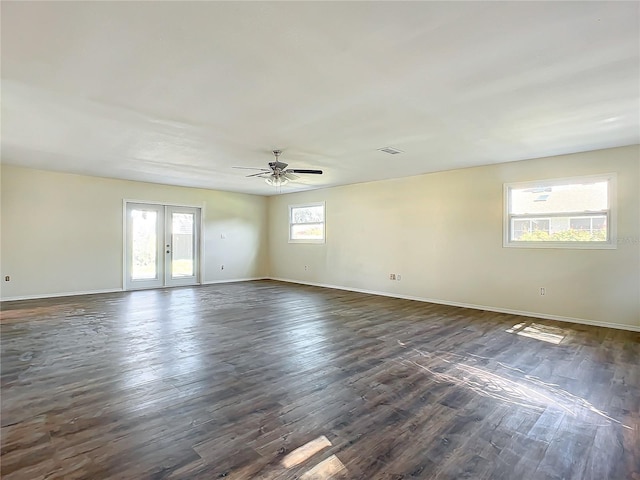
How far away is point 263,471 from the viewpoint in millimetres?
1794

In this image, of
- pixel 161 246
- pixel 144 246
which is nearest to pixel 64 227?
pixel 144 246

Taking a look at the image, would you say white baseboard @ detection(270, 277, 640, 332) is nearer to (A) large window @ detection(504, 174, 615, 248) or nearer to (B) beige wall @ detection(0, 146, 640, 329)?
(B) beige wall @ detection(0, 146, 640, 329)

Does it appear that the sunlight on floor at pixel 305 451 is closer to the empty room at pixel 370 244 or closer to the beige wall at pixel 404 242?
the empty room at pixel 370 244

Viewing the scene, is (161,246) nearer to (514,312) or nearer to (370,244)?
(370,244)

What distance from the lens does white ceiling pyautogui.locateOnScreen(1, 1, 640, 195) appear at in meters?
2.08

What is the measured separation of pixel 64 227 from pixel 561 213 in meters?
9.32

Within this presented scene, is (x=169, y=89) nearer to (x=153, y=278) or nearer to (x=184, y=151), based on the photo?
(x=184, y=151)

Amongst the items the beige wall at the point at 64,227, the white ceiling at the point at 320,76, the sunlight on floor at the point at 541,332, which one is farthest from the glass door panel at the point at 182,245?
the sunlight on floor at the point at 541,332

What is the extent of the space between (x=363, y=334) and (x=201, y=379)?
2136mm

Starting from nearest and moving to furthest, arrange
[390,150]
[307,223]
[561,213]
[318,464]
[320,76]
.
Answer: [318,464] → [320,76] → [390,150] → [561,213] → [307,223]

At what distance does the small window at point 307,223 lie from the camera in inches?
360

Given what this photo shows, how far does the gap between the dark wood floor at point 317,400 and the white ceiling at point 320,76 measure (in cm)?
258

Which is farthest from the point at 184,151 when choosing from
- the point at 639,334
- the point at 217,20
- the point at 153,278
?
the point at 639,334

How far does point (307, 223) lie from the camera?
31.1ft
